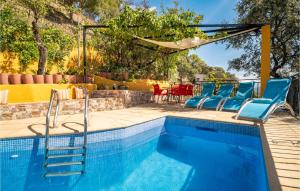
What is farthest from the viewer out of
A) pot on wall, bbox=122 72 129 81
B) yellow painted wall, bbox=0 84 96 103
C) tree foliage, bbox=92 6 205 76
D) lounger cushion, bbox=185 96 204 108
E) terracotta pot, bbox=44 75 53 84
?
pot on wall, bbox=122 72 129 81

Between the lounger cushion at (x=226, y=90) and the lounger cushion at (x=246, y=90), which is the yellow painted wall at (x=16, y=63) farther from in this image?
the lounger cushion at (x=246, y=90)

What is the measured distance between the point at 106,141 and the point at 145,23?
572cm

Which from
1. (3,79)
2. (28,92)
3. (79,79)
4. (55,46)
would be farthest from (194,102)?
(3,79)

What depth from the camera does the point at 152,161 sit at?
17.4 feet

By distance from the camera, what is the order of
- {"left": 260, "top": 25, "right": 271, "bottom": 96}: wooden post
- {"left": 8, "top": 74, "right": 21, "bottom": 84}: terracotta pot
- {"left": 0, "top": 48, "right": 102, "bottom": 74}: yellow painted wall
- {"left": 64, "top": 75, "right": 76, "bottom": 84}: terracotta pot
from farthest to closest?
{"left": 64, "top": 75, "right": 76, "bottom": 84}: terracotta pot < {"left": 0, "top": 48, "right": 102, "bottom": 74}: yellow painted wall < {"left": 260, "top": 25, "right": 271, "bottom": 96}: wooden post < {"left": 8, "top": 74, "right": 21, "bottom": 84}: terracotta pot

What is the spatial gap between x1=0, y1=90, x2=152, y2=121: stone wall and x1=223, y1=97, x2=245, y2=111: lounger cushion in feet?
14.5

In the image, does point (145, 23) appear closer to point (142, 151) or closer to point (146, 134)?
point (146, 134)

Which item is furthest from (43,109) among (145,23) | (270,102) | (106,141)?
(270,102)

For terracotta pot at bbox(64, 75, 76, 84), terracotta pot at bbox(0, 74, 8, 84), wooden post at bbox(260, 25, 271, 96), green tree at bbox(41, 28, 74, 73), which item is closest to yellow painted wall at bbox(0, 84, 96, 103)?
terracotta pot at bbox(0, 74, 8, 84)

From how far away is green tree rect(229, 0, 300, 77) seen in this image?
10.6 meters

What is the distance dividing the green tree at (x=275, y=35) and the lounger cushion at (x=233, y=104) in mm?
5184

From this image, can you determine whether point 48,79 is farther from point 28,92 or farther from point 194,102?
point 194,102

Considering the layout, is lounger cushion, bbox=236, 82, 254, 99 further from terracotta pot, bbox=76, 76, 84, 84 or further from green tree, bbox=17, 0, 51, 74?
green tree, bbox=17, 0, 51, 74

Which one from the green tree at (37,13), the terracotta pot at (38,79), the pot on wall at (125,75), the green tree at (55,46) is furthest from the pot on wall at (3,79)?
the pot on wall at (125,75)
